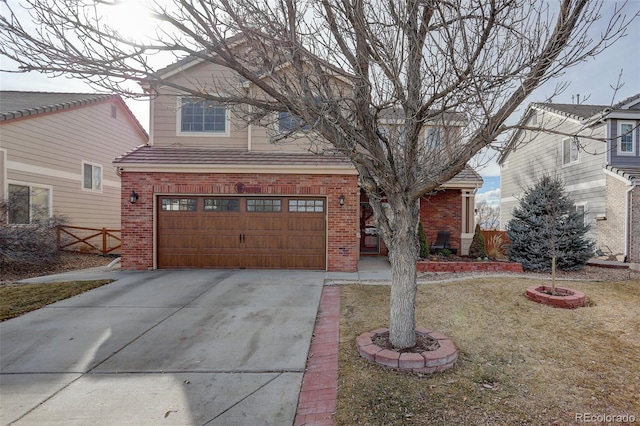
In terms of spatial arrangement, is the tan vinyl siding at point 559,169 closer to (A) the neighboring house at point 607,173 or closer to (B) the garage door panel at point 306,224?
(A) the neighboring house at point 607,173

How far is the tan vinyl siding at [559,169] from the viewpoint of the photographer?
12.7 meters

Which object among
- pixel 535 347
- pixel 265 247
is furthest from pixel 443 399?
pixel 265 247

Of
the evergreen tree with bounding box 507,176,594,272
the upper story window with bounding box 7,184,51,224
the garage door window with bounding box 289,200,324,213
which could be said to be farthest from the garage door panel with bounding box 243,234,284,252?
the upper story window with bounding box 7,184,51,224

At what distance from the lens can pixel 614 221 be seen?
1184 centimetres

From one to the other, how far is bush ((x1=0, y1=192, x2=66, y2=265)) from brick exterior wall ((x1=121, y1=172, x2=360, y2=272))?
9.04ft

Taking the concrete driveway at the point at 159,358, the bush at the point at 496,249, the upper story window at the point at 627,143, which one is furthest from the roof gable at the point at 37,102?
the upper story window at the point at 627,143

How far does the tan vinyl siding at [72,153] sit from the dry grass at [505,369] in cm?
1295

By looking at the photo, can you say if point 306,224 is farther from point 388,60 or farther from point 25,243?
point 25,243

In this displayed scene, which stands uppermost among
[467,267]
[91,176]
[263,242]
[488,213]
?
[91,176]

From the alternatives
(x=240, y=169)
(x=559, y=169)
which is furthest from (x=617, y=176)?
(x=240, y=169)

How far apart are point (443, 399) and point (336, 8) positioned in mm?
4060

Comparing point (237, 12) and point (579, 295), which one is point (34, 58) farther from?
point (579, 295)

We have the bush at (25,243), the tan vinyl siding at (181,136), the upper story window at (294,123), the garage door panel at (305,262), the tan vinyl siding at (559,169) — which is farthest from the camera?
the tan vinyl siding at (559,169)

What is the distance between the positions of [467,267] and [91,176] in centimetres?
1572
